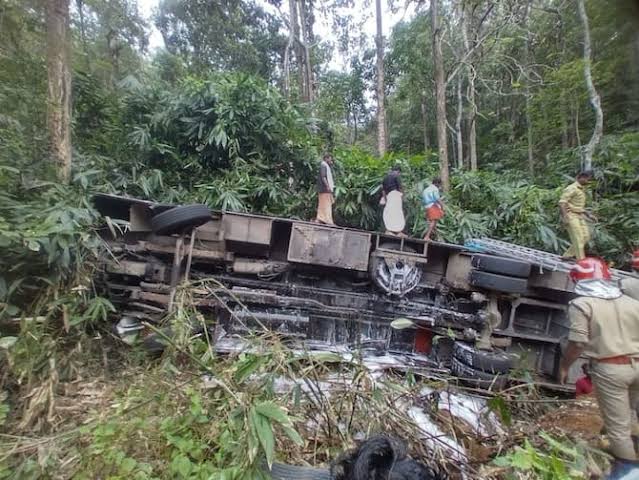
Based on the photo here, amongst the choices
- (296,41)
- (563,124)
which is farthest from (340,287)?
(296,41)

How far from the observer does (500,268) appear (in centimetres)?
400

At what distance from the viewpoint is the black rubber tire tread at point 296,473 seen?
190 cm

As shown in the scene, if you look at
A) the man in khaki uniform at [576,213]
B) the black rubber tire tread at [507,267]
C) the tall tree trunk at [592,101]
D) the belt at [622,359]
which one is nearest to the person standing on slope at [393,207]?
the black rubber tire tread at [507,267]

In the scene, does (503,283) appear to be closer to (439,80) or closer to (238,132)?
(238,132)

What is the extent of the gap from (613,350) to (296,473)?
2504mm

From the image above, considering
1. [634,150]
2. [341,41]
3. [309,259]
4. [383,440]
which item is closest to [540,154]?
[634,150]

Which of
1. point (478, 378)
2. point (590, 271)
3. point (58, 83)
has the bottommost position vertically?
point (478, 378)

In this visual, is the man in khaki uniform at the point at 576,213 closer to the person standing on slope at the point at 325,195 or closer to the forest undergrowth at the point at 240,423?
the forest undergrowth at the point at 240,423

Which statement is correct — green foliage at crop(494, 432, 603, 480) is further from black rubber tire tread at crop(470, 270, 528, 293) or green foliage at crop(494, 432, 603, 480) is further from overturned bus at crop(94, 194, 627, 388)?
black rubber tire tread at crop(470, 270, 528, 293)

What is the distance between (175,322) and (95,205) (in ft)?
7.97

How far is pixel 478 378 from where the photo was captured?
375 centimetres

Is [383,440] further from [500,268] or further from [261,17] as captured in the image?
[261,17]

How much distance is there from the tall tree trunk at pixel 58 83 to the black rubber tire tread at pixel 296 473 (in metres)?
4.12

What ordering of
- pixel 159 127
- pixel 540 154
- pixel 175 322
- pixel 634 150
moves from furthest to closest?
pixel 540 154 < pixel 634 150 < pixel 159 127 < pixel 175 322
